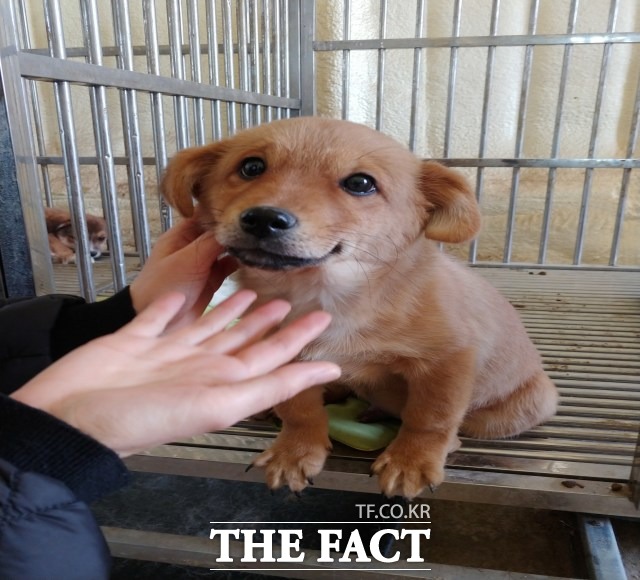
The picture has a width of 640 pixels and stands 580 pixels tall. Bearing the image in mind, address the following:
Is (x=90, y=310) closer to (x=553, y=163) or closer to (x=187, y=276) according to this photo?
(x=187, y=276)

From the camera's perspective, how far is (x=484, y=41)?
301 cm

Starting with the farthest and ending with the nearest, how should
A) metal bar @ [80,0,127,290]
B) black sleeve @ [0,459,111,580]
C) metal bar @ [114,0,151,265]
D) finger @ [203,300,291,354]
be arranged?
metal bar @ [114,0,151,265], metal bar @ [80,0,127,290], finger @ [203,300,291,354], black sleeve @ [0,459,111,580]

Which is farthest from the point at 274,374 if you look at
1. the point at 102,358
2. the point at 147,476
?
the point at 147,476

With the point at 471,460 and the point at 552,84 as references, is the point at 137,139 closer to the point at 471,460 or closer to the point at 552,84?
the point at 471,460

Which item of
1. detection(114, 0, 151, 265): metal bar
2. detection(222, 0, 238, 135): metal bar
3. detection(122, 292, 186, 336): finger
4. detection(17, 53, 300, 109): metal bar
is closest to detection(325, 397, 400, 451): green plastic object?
detection(122, 292, 186, 336): finger

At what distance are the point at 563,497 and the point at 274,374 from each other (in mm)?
823

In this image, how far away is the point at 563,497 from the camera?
127 cm

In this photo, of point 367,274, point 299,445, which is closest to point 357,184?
point 367,274

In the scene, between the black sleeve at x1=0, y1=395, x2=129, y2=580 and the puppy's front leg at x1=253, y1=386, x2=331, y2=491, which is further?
the puppy's front leg at x1=253, y1=386, x2=331, y2=491

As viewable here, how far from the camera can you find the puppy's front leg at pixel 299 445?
1310 mm

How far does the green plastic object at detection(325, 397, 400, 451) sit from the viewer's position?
145cm

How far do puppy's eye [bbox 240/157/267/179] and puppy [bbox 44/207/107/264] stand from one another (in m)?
1.63

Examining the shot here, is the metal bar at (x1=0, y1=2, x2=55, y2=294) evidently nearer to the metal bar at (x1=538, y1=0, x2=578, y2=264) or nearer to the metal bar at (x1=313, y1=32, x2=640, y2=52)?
the metal bar at (x1=313, y1=32, x2=640, y2=52)

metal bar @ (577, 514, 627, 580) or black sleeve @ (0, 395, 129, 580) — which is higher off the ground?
black sleeve @ (0, 395, 129, 580)
